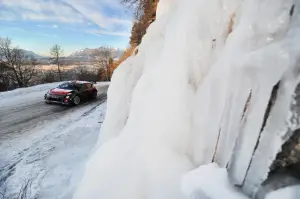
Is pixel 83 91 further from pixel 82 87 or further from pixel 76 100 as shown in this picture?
pixel 76 100

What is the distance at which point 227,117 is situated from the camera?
240 centimetres

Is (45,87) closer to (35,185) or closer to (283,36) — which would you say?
(35,185)

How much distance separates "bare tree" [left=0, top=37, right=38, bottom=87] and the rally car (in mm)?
31548

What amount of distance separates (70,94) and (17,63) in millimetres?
34861

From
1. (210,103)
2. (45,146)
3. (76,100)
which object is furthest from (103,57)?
(210,103)

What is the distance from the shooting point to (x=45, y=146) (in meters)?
7.84

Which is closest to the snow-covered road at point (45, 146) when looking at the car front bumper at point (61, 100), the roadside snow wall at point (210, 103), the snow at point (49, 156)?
the snow at point (49, 156)

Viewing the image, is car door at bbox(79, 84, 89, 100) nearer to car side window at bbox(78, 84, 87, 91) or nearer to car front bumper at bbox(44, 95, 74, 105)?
car side window at bbox(78, 84, 87, 91)

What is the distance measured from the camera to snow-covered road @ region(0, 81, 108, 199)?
5609 mm

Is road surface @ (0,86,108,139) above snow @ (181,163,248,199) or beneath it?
beneath

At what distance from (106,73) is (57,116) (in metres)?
46.7

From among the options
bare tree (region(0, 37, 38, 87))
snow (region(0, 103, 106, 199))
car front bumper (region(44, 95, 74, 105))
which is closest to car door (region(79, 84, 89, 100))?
car front bumper (region(44, 95, 74, 105))

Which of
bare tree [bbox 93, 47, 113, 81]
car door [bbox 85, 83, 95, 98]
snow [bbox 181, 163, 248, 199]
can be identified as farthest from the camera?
bare tree [bbox 93, 47, 113, 81]

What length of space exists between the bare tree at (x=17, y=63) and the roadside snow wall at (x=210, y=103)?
43.4m
